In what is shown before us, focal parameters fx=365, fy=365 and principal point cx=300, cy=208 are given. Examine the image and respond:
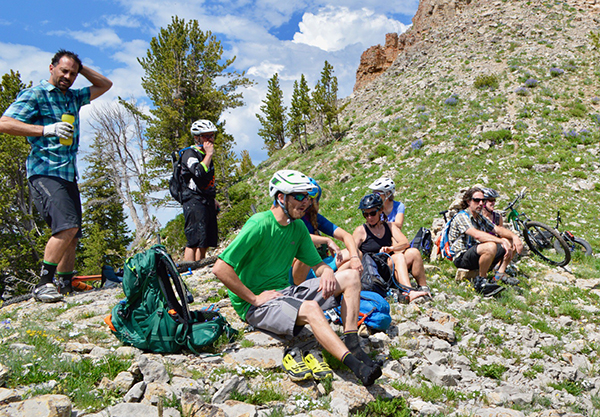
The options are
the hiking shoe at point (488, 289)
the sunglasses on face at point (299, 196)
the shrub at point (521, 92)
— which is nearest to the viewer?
the sunglasses on face at point (299, 196)

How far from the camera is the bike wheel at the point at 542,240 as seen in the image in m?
8.87

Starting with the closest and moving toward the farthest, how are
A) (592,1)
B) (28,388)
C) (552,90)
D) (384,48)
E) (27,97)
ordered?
(28,388) → (27,97) → (552,90) → (592,1) → (384,48)

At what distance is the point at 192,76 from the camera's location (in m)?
27.4

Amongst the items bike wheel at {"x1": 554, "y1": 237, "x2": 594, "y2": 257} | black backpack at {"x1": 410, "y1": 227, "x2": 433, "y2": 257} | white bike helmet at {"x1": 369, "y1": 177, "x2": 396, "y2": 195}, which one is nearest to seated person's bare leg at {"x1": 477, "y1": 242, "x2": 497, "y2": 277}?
black backpack at {"x1": 410, "y1": 227, "x2": 433, "y2": 257}

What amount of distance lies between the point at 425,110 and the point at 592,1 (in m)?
23.1

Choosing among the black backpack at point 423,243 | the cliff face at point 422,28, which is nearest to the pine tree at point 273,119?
the cliff face at point 422,28

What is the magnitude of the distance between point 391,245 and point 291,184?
3.55m

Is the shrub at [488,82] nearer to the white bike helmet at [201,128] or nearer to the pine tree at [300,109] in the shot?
the pine tree at [300,109]

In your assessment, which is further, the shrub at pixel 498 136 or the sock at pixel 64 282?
the shrub at pixel 498 136

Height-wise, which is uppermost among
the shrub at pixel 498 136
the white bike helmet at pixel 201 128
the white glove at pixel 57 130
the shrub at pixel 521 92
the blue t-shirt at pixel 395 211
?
the shrub at pixel 521 92

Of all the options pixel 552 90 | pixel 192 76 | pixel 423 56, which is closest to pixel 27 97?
pixel 192 76

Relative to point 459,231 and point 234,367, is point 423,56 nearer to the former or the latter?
point 459,231

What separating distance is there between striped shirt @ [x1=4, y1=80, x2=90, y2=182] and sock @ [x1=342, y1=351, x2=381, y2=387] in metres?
4.66

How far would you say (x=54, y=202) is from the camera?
16.6 ft
